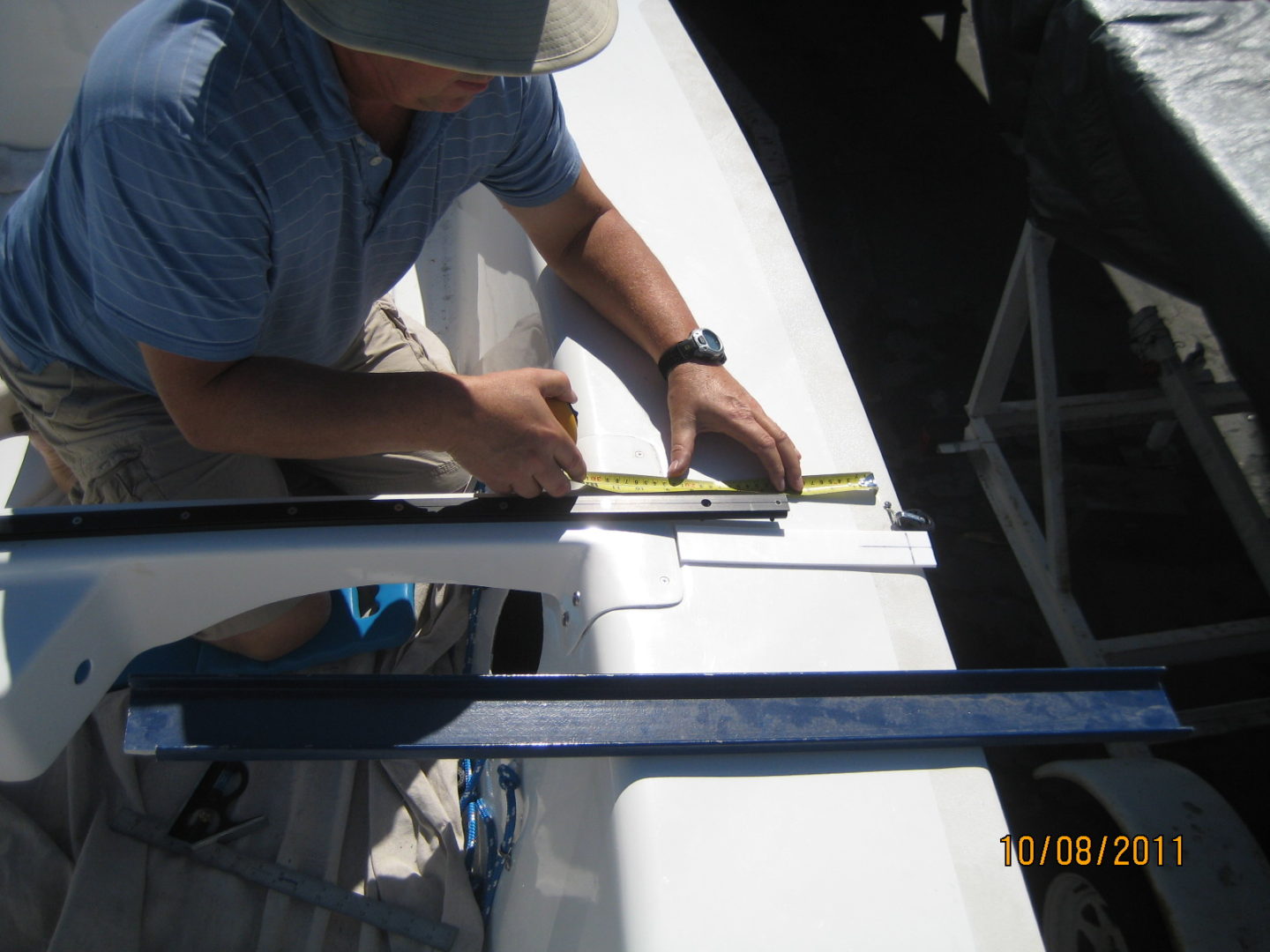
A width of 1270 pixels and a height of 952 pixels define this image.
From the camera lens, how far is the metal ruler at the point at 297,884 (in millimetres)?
1502

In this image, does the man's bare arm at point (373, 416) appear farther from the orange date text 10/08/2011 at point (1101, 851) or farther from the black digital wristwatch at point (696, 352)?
the orange date text 10/08/2011 at point (1101, 851)

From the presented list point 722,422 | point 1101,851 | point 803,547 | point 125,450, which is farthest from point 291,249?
point 1101,851

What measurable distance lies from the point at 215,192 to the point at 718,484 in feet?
2.50

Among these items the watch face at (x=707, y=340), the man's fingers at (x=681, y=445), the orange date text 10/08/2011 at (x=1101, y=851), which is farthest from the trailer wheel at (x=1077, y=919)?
the watch face at (x=707, y=340)

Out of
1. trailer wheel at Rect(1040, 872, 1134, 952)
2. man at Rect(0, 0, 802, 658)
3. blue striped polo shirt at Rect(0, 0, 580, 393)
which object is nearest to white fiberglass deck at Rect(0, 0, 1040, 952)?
man at Rect(0, 0, 802, 658)

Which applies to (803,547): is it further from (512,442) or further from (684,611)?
(512,442)

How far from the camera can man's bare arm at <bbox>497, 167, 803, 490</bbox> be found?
1.36 meters

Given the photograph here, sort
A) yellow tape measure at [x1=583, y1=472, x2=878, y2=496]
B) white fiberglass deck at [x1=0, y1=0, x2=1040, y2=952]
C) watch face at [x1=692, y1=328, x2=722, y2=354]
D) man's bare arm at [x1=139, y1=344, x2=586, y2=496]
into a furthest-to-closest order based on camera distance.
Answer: watch face at [x1=692, y1=328, x2=722, y2=354]
yellow tape measure at [x1=583, y1=472, x2=878, y2=496]
man's bare arm at [x1=139, y1=344, x2=586, y2=496]
white fiberglass deck at [x1=0, y1=0, x2=1040, y2=952]

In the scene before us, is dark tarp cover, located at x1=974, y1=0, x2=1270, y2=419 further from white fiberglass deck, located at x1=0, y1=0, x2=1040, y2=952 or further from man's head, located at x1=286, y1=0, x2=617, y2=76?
man's head, located at x1=286, y1=0, x2=617, y2=76

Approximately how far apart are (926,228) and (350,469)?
8.30 feet

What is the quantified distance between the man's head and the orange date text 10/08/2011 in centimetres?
120

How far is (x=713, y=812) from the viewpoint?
39.2 inches

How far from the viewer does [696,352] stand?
1422 mm

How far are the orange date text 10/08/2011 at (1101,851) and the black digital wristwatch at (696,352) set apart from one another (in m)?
0.82
